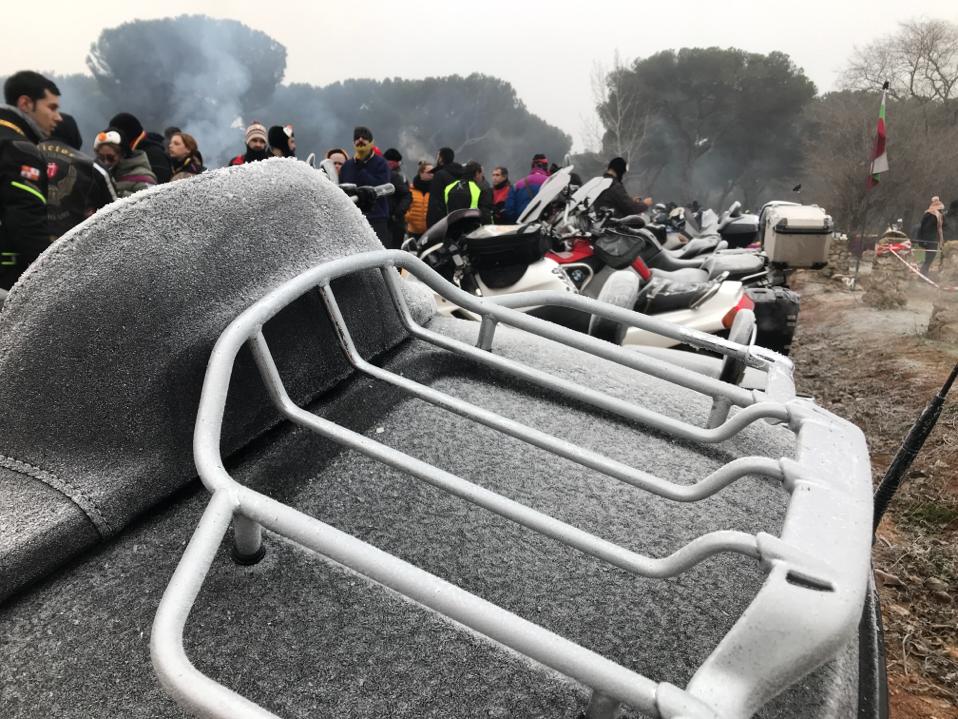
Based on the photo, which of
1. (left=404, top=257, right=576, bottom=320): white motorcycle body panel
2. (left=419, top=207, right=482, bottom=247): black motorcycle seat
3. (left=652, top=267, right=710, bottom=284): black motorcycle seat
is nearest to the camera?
(left=404, top=257, right=576, bottom=320): white motorcycle body panel

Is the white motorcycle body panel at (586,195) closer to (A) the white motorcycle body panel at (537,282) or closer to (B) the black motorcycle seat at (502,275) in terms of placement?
(A) the white motorcycle body panel at (537,282)

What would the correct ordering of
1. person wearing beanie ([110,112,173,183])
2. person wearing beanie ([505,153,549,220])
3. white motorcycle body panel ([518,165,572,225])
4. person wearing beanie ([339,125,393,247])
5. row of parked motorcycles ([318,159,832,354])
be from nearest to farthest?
row of parked motorcycles ([318,159,832,354]), white motorcycle body panel ([518,165,572,225]), person wearing beanie ([110,112,173,183]), person wearing beanie ([339,125,393,247]), person wearing beanie ([505,153,549,220])

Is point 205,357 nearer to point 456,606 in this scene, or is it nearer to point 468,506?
point 468,506

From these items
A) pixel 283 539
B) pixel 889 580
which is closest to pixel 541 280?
pixel 889 580

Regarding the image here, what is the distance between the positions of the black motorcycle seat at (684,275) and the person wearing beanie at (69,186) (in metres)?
3.25

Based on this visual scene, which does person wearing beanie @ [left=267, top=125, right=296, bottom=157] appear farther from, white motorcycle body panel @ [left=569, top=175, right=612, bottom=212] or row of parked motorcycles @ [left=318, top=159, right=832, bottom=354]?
white motorcycle body panel @ [left=569, top=175, right=612, bottom=212]

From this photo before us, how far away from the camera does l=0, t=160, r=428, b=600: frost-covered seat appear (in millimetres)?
961

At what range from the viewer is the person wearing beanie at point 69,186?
3.14 m

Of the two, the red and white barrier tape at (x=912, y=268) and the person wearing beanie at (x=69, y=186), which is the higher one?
the person wearing beanie at (x=69, y=186)

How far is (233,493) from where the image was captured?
0.80 meters

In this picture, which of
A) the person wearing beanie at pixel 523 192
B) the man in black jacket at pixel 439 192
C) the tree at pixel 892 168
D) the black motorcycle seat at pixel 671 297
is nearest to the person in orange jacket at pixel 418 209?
the man in black jacket at pixel 439 192

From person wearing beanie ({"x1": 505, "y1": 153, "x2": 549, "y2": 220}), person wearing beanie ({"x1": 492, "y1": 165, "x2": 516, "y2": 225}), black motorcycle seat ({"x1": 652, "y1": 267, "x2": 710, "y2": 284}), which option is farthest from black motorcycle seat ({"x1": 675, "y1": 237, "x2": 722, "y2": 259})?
person wearing beanie ({"x1": 492, "y1": 165, "x2": 516, "y2": 225})

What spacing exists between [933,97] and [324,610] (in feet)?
59.4

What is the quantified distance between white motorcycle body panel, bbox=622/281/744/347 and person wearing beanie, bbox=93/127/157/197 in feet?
11.0
